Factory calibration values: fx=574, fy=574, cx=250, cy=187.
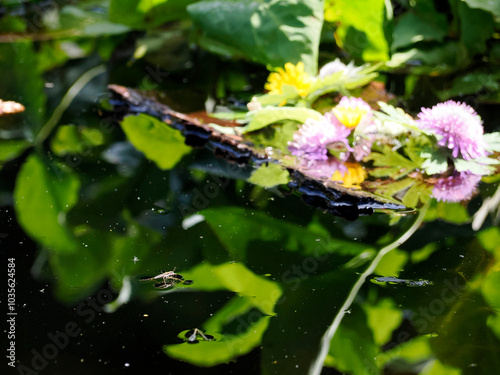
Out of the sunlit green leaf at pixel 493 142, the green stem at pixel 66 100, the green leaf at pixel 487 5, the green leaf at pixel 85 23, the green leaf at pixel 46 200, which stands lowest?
the green leaf at pixel 85 23

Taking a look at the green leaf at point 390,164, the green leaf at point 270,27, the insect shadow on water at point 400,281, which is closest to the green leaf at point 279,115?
the green leaf at point 390,164

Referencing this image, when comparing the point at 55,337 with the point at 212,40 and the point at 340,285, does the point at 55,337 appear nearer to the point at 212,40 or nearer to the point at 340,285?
the point at 340,285

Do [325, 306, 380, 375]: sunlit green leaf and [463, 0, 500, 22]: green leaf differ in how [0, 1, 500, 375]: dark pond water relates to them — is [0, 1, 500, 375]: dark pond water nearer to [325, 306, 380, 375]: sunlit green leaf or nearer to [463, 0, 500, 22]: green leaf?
[325, 306, 380, 375]: sunlit green leaf

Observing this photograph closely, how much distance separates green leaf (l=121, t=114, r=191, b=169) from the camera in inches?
39.9

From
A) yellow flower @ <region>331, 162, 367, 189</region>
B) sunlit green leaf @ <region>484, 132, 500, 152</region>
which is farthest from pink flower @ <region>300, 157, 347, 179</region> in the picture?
sunlit green leaf @ <region>484, 132, 500, 152</region>

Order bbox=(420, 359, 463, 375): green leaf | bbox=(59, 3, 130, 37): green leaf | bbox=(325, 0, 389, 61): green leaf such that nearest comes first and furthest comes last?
bbox=(420, 359, 463, 375): green leaf
bbox=(325, 0, 389, 61): green leaf
bbox=(59, 3, 130, 37): green leaf

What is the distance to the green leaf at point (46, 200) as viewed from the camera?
30.9 inches

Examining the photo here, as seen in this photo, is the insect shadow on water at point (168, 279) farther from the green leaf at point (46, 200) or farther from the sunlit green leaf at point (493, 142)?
the sunlit green leaf at point (493, 142)

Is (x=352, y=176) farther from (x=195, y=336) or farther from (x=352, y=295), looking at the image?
(x=195, y=336)

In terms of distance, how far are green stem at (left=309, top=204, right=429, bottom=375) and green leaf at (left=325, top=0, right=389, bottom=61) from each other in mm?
544

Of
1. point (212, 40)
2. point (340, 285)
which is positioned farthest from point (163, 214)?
point (212, 40)

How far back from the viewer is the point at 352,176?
925mm

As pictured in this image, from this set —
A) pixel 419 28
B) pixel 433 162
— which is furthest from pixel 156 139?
pixel 419 28

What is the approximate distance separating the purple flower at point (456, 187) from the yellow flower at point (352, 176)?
0.11m
